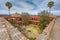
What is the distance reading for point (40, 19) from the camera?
117 ft

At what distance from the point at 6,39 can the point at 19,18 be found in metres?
31.9

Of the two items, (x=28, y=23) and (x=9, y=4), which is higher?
(x=9, y=4)

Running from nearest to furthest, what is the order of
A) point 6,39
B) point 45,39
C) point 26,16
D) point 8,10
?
point 6,39
point 45,39
point 26,16
point 8,10

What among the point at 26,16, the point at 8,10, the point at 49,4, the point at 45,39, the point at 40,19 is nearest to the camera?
the point at 45,39

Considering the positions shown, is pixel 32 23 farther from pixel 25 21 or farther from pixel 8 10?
pixel 8 10

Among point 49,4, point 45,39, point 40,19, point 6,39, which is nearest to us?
point 6,39

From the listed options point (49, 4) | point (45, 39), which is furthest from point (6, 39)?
point (49, 4)

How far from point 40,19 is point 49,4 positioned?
386 inches

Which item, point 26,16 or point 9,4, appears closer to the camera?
point 26,16

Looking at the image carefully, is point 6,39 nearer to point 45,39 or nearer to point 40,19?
point 45,39

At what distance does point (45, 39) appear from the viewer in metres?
10.4

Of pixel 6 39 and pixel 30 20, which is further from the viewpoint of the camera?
pixel 30 20

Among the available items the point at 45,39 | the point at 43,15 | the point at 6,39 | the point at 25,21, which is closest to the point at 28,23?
the point at 25,21

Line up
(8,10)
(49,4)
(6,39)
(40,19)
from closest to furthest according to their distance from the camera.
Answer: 1. (6,39)
2. (40,19)
3. (49,4)
4. (8,10)
